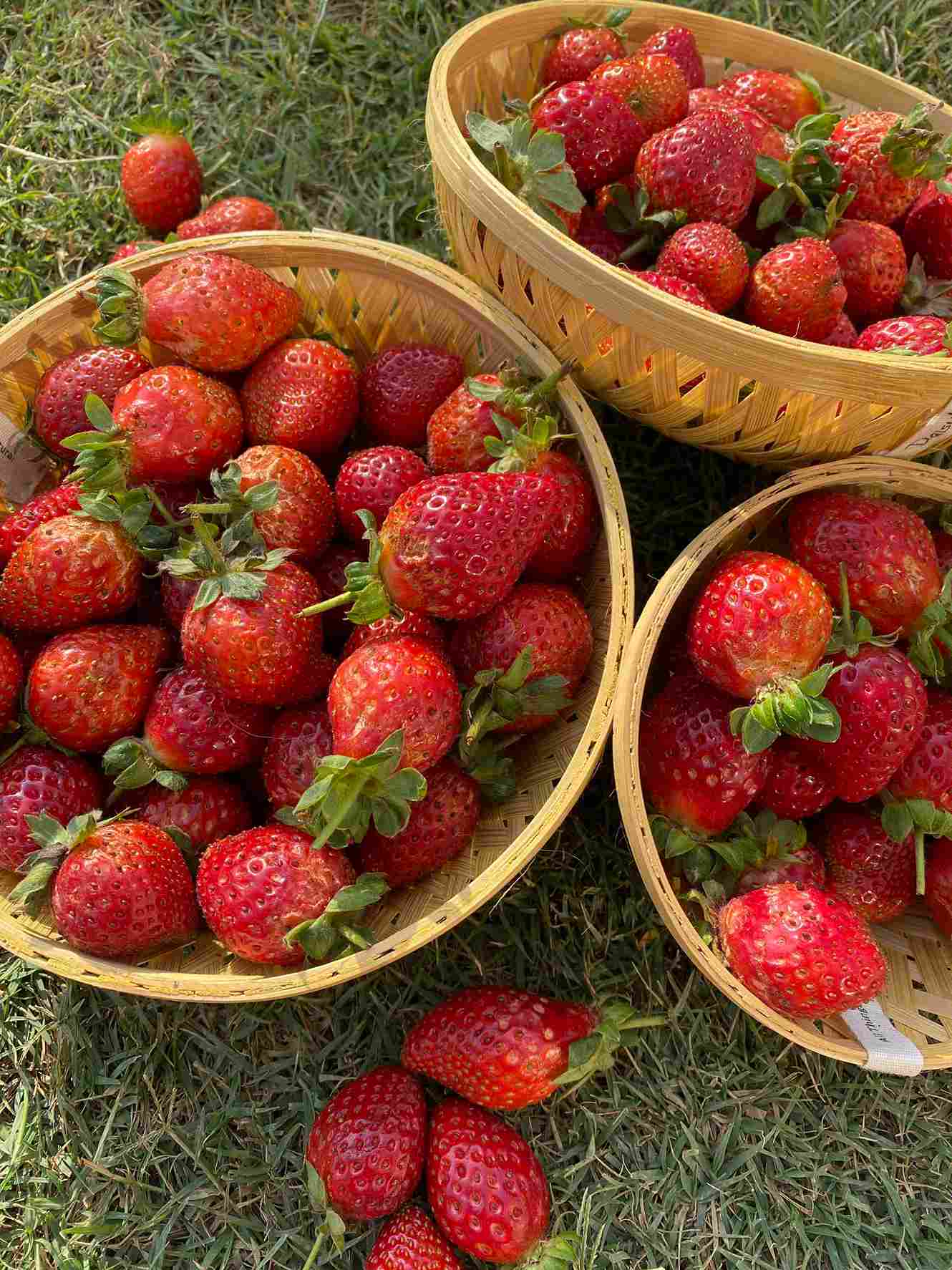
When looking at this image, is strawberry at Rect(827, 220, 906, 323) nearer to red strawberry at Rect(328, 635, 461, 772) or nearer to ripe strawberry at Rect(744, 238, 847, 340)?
ripe strawberry at Rect(744, 238, 847, 340)

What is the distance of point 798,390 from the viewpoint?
50.9 inches

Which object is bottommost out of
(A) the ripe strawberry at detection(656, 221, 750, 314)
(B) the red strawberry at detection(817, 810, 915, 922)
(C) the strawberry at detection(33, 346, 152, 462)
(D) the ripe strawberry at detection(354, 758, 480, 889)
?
(B) the red strawberry at detection(817, 810, 915, 922)

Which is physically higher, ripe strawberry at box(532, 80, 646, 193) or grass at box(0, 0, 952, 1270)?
ripe strawberry at box(532, 80, 646, 193)

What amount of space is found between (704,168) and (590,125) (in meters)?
0.19

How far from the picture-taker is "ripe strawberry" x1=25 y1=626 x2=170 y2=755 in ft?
4.35

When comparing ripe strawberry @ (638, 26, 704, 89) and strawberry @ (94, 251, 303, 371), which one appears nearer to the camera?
strawberry @ (94, 251, 303, 371)

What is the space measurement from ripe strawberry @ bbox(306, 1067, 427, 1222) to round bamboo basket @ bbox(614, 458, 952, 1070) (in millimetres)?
496

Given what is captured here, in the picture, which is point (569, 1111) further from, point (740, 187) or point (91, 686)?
point (740, 187)

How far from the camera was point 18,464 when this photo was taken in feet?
5.15

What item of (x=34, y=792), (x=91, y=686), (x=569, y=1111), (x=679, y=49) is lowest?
(x=569, y=1111)

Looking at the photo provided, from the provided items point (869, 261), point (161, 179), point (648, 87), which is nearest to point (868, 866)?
point (869, 261)

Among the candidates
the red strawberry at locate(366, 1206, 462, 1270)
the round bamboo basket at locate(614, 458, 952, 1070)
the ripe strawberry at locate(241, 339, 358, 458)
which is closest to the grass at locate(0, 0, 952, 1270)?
the red strawberry at locate(366, 1206, 462, 1270)

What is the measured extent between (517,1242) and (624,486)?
1256mm

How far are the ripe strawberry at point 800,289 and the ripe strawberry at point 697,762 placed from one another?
0.56 m
